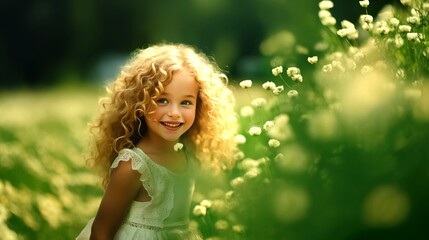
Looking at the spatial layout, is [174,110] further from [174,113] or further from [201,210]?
[201,210]

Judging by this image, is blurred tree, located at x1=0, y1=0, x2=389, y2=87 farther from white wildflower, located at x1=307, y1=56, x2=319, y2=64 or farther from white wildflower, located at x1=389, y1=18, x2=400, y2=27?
white wildflower, located at x1=307, y1=56, x2=319, y2=64

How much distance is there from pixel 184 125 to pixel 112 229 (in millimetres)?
371

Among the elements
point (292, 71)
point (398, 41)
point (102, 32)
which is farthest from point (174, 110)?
point (102, 32)

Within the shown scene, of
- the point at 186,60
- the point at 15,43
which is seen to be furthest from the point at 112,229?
the point at 15,43

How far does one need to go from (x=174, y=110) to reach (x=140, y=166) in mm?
191

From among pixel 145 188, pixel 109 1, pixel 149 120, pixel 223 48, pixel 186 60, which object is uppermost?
pixel 109 1

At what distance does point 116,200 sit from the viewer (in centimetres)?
220

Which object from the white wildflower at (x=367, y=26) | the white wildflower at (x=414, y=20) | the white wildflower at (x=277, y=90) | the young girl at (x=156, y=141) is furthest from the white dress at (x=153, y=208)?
the white wildflower at (x=414, y=20)

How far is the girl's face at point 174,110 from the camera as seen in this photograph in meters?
2.25

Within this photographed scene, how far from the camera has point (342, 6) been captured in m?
10.9

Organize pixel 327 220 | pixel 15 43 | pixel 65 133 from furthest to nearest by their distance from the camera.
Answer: pixel 15 43 → pixel 65 133 → pixel 327 220

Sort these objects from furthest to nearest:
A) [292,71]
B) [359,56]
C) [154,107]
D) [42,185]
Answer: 1. [42,185]
2. [154,107]
3. [292,71]
4. [359,56]

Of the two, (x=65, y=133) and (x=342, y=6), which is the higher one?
(x=342, y=6)

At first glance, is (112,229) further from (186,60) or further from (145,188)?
(186,60)
